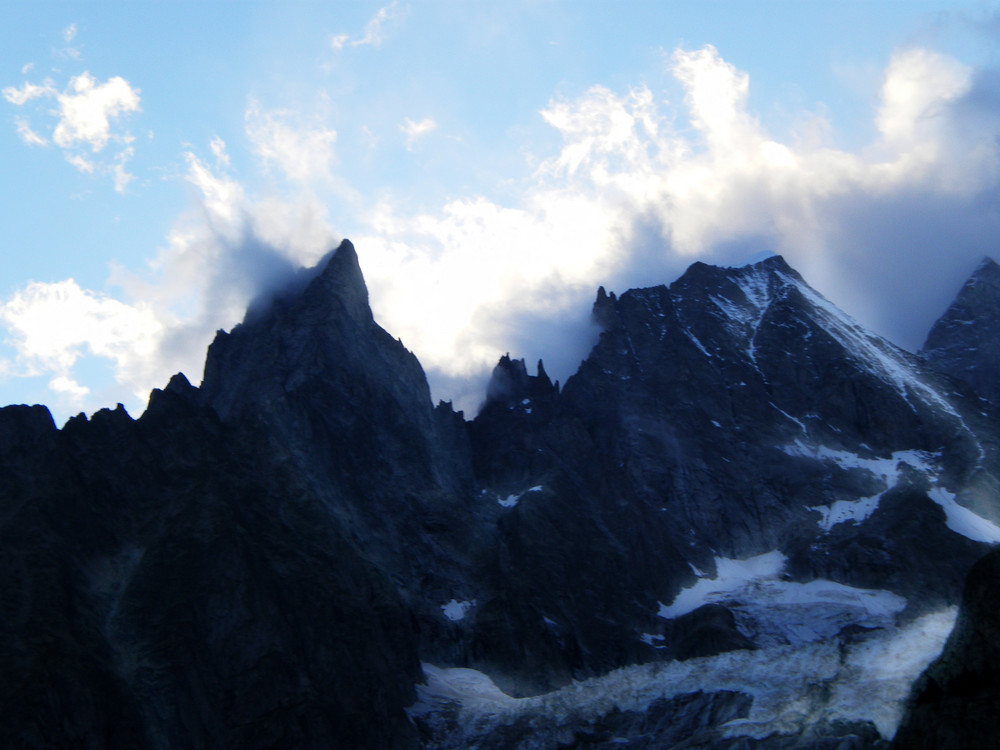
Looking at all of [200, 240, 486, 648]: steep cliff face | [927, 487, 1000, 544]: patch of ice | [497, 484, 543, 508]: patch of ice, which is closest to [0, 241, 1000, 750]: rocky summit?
[200, 240, 486, 648]: steep cliff face

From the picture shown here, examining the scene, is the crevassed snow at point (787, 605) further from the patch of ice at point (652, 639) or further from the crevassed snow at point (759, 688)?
the crevassed snow at point (759, 688)

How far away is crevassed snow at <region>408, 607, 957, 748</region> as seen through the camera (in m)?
99.6

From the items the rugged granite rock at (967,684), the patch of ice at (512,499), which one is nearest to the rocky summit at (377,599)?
the rugged granite rock at (967,684)

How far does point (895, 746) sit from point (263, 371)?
135797 mm

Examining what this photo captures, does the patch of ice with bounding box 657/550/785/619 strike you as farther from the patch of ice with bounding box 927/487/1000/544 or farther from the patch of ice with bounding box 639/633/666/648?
the patch of ice with bounding box 927/487/1000/544

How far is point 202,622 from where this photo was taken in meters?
124

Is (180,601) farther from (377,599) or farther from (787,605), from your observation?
(787,605)

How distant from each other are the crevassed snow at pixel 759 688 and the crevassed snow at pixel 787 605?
38.1 meters

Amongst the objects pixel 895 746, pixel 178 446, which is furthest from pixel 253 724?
pixel 895 746

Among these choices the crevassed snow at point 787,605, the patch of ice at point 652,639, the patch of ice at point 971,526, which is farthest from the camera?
the patch of ice at point 971,526

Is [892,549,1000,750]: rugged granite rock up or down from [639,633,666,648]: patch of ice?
down

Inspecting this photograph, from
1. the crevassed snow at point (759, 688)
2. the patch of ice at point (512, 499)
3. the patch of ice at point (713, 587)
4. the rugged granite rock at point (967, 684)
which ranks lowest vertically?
the rugged granite rock at point (967, 684)

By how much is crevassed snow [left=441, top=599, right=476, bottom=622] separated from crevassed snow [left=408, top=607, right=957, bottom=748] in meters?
10.8

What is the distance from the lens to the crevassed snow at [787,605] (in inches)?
6826
